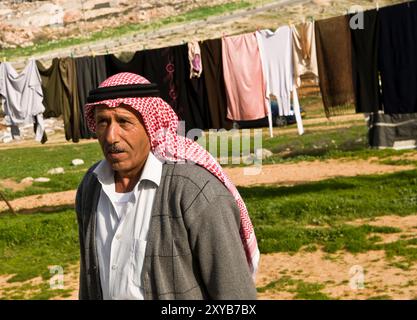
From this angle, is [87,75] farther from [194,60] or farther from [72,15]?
[72,15]

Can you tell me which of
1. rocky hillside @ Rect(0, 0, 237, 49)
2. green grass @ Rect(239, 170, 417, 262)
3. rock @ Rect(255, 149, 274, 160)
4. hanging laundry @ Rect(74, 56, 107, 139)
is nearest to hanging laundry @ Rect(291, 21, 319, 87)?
green grass @ Rect(239, 170, 417, 262)

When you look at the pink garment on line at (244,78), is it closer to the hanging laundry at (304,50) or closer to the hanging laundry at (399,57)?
the hanging laundry at (304,50)

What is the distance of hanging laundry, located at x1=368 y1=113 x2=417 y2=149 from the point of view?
14.8 metres

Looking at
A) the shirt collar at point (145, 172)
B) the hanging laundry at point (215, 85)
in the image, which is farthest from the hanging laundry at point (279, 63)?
the shirt collar at point (145, 172)

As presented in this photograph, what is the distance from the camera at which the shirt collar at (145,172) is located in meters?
2.50

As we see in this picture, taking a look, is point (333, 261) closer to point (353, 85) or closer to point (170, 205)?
point (353, 85)

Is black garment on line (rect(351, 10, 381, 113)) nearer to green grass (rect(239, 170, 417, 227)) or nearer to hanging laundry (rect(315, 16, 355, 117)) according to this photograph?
hanging laundry (rect(315, 16, 355, 117))

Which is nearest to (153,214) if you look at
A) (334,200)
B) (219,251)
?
(219,251)

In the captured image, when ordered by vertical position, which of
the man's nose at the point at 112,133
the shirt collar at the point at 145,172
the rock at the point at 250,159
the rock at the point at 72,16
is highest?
the rock at the point at 72,16

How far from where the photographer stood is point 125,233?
253 centimetres

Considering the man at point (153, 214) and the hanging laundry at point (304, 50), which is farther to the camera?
the hanging laundry at point (304, 50)

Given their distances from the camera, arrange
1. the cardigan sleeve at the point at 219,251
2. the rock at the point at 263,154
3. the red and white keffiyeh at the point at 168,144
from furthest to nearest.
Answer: the rock at the point at 263,154 < the red and white keffiyeh at the point at 168,144 < the cardigan sleeve at the point at 219,251

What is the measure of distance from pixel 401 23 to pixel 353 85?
1039 millimetres

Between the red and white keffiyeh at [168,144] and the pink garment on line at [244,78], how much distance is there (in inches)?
Result: 241
